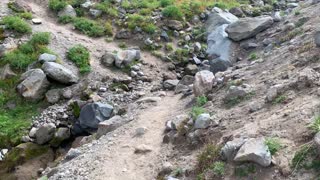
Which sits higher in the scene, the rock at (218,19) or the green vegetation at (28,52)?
the rock at (218,19)

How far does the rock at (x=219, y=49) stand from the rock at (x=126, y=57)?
2797 millimetres

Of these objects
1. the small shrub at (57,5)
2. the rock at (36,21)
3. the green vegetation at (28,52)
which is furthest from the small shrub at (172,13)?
the rock at (36,21)

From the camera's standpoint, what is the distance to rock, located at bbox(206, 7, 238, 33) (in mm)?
18688

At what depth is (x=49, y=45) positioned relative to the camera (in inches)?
699

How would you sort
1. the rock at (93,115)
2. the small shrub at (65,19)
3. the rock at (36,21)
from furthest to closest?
the small shrub at (65,19) < the rock at (36,21) < the rock at (93,115)

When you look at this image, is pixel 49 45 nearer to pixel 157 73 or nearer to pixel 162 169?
pixel 157 73

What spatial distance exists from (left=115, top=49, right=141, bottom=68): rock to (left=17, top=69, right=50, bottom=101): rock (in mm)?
2740

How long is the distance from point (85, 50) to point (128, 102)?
3278 millimetres

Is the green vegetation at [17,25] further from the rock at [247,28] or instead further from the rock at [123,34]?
the rock at [247,28]

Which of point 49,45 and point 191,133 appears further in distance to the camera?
point 49,45

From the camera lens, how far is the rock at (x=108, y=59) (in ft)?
56.5

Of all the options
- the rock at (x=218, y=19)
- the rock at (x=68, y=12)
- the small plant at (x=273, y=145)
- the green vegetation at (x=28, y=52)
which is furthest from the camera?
the rock at (x=68, y=12)

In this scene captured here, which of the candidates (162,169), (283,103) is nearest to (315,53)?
(283,103)

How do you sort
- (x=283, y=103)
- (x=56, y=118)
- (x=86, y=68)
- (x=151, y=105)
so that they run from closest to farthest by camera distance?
(x=283, y=103) < (x=151, y=105) < (x=56, y=118) < (x=86, y=68)
